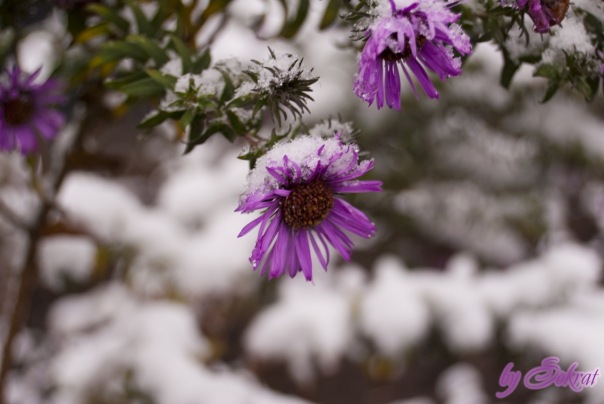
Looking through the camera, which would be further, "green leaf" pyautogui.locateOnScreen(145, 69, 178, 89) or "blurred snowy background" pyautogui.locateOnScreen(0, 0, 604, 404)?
"blurred snowy background" pyautogui.locateOnScreen(0, 0, 604, 404)

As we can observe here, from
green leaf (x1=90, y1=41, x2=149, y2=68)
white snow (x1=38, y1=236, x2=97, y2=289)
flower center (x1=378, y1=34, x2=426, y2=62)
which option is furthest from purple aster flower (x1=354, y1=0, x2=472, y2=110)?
white snow (x1=38, y1=236, x2=97, y2=289)

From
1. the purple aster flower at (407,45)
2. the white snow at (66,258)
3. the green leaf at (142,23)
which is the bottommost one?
the purple aster flower at (407,45)

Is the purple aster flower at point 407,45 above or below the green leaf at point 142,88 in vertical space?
below

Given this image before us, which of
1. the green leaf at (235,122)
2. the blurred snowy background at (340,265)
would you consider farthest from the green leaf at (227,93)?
the blurred snowy background at (340,265)

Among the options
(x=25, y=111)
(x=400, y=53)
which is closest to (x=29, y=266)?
(x=25, y=111)

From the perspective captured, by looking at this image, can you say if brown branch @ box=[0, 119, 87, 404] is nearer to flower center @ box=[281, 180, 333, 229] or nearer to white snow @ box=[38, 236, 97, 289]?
white snow @ box=[38, 236, 97, 289]

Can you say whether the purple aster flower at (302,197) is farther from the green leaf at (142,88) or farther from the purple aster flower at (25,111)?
the purple aster flower at (25,111)
